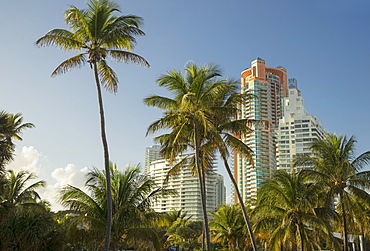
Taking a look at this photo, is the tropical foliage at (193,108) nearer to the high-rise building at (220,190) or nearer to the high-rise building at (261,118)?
the high-rise building at (261,118)

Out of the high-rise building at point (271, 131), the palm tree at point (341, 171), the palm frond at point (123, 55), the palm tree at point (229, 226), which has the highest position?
the high-rise building at point (271, 131)

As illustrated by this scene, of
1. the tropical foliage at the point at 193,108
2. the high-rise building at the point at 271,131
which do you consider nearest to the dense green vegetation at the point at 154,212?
the tropical foliage at the point at 193,108

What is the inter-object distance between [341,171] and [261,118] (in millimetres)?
117818

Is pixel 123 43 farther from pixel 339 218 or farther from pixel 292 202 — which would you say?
pixel 339 218

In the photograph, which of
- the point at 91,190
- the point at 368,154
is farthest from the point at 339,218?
the point at 91,190

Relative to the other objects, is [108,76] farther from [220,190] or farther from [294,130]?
[220,190]

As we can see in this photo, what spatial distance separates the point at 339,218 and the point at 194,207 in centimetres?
10667

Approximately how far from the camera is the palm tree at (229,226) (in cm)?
3519

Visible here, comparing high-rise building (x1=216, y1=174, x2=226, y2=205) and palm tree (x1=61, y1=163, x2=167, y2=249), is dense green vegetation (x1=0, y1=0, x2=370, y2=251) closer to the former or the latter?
palm tree (x1=61, y1=163, x2=167, y2=249)

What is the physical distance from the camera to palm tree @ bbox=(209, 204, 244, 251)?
35188 millimetres

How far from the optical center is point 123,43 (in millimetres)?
18125

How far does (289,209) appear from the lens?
2467 cm

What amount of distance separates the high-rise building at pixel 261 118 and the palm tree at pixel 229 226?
8670 centimetres

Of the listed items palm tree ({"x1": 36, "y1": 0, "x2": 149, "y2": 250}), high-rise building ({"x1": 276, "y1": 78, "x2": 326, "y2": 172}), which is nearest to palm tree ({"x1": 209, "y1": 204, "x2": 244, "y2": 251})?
palm tree ({"x1": 36, "y1": 0, "x2": 149, "y2": 250})
